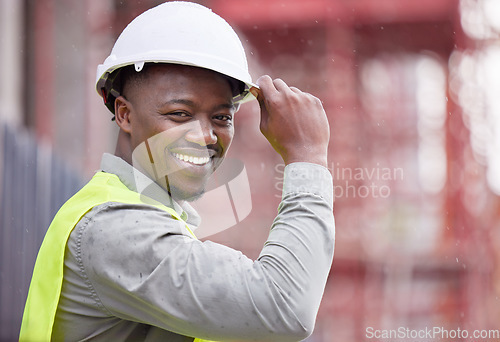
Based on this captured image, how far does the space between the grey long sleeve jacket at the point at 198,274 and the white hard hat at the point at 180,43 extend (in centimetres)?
34

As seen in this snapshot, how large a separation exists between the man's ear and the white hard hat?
8 centimetres

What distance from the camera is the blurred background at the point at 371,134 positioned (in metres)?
7.17

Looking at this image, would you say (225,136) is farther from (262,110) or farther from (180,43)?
(180,43)

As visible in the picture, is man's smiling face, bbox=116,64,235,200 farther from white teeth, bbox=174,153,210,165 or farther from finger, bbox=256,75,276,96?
finger, bbox=256,75,276,96

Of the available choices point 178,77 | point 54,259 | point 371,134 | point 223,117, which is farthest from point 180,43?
point 371,134

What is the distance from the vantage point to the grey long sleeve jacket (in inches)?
44.8

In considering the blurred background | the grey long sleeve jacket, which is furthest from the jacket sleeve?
the blurred background

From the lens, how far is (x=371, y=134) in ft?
27.1

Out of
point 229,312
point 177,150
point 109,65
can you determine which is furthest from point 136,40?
point 229,312

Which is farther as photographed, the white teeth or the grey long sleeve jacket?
the white teeth

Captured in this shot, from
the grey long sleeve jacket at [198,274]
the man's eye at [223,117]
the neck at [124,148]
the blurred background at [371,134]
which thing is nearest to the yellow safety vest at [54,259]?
the grey long sleeve jacket at [198,274]

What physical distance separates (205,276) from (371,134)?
732cm

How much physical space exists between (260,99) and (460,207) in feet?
20.7

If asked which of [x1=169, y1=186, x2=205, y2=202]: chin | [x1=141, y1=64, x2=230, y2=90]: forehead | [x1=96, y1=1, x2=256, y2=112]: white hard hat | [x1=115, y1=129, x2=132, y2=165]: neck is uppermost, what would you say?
[x1=96, y1=1, x2=256, y2=112]: white hard hat
